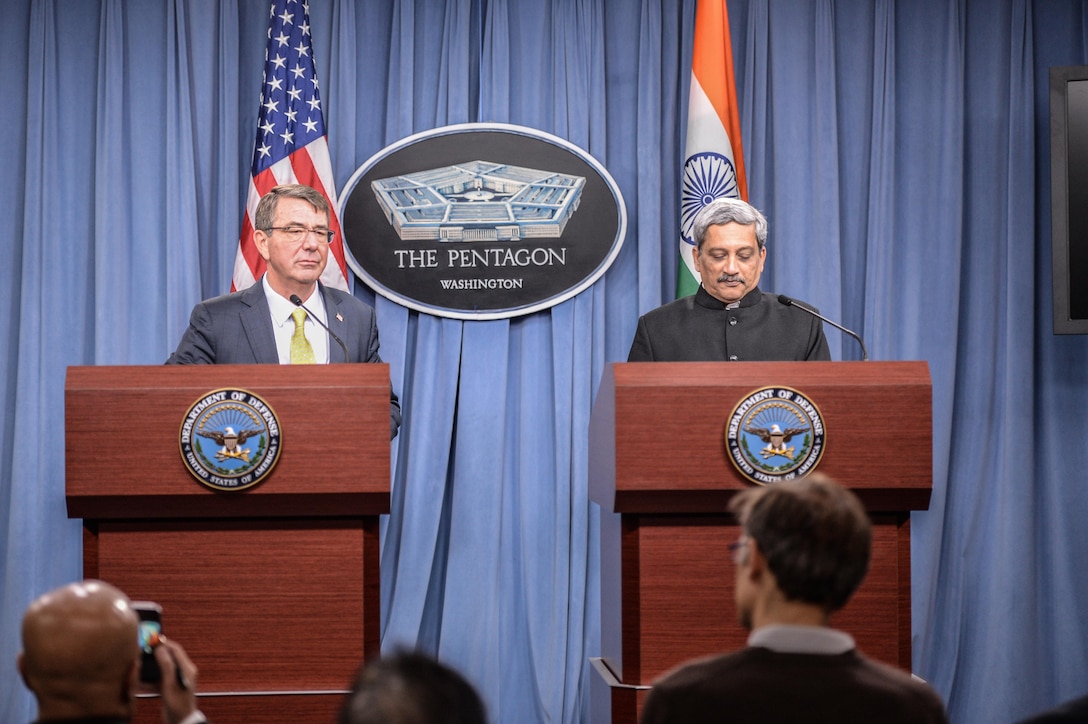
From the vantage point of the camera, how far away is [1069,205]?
4695mm

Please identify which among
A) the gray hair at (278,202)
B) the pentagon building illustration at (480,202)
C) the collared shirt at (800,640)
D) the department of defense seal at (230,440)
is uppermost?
the pentagon building illustration at (480,202)

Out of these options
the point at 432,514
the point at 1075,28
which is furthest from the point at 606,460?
the point at 1075,28

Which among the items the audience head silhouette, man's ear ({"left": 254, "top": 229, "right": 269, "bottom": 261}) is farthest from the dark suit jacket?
the audience head silhouette

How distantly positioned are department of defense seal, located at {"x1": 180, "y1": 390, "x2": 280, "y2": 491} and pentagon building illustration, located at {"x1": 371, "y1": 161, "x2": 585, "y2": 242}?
7.62 feet

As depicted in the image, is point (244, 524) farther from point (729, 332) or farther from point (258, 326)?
point (729, 332)

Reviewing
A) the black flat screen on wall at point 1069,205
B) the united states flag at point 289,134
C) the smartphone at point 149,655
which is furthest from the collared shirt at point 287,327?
the black flat screen on wall at point 1069,205

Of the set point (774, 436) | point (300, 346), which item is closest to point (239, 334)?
point (300, 346)

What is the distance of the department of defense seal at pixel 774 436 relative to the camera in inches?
109

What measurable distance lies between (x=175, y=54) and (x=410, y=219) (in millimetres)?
1266

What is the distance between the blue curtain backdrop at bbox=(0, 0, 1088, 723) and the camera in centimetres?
494

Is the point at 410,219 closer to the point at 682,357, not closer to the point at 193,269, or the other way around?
the point at 193,269

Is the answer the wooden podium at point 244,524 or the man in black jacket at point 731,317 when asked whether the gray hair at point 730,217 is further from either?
the wooden podium at point 244,524

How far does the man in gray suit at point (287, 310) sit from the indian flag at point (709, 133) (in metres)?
1.56

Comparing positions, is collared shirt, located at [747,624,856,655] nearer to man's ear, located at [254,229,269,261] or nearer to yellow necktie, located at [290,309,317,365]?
yellow necktie, located at [290,309,317,365]
